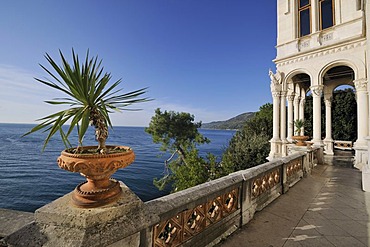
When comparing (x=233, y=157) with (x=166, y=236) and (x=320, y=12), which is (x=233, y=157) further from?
(x=166, y=236)

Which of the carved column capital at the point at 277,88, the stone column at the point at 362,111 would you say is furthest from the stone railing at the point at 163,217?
the carved column capital at the point at 277,88

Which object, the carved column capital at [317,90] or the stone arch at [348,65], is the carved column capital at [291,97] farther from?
the stone arch at [348,65]

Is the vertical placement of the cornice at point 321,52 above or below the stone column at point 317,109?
above

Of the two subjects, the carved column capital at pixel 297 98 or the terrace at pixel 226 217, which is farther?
the carved column capital at pixel 297 98

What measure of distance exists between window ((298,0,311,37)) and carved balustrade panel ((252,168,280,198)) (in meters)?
9.57

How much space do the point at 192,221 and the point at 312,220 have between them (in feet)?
7.48

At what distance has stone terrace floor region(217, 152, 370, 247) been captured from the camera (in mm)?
2705

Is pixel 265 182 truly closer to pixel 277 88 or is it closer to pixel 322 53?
pixel 277 88

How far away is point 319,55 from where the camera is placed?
9711 millimetres

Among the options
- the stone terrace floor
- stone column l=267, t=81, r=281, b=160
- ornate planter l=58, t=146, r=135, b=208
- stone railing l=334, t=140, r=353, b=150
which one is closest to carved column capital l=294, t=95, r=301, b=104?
stone column l=267, t=81, r=281, b=160

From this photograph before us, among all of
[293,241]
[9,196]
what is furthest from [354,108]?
[9,196]

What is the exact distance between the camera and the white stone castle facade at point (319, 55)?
8539 millimetres

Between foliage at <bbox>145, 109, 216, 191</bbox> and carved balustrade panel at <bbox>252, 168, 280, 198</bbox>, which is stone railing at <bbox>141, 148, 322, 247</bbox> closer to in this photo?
carved balustrade panel at <bbox>252, 168, 280, 198</bbox>

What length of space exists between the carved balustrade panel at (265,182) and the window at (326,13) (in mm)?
9437
